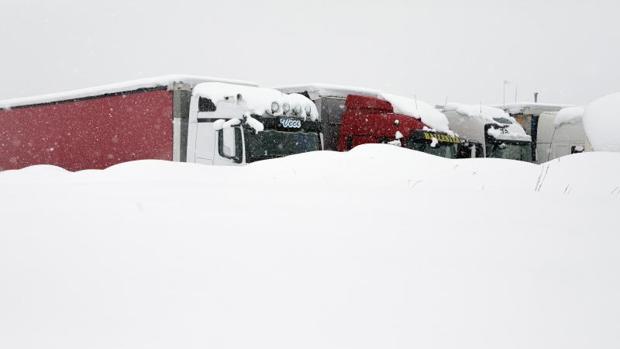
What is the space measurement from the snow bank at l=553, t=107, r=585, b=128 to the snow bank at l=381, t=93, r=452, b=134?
12.9ft

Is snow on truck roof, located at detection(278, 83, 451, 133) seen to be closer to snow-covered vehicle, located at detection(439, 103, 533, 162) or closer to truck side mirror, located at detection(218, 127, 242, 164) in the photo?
snow-covered vehicle, located at detection(439, 103, 533, 162)

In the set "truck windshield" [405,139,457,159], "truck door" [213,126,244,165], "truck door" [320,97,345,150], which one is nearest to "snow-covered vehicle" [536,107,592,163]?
"truck windshield" [405,139,457,159]

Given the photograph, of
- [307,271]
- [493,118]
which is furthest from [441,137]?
[307,271]

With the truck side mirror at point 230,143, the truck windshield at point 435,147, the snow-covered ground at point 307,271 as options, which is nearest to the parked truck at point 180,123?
the truck side mirror at point 230,143

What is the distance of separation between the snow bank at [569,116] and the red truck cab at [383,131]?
182 inches

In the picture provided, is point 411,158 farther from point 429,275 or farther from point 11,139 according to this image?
point 11,139

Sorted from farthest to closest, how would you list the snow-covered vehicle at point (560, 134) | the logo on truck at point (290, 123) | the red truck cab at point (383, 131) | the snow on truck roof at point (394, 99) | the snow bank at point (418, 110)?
the snow-covered vehicle at point (560, 134) → the snow bank at point (418, 110) → the snow on truck roof at point (394, 99) → the red truck cab at point (383, 131) → the logo on truck at point (290, 123)

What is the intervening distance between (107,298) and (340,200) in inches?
85.3

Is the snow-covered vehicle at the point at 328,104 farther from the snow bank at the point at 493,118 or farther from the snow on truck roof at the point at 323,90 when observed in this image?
the snow bank at the point at 493,118

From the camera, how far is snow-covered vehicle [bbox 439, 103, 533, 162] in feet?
43.7

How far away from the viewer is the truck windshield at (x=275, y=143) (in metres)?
9.22

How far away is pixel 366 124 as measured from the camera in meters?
11.4

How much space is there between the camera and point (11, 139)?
→ 14.7 meters

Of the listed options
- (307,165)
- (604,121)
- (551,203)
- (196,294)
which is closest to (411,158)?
(307,165)
